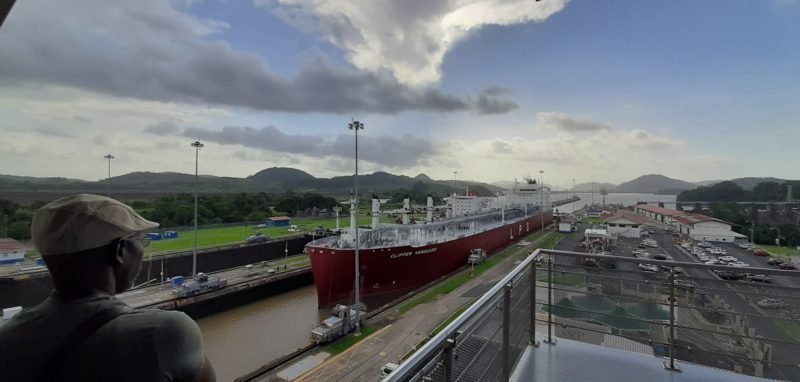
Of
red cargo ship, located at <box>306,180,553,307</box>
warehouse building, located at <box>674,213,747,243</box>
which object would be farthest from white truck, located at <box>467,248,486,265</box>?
warehouse building, located at <box>674,213,747,243</box>

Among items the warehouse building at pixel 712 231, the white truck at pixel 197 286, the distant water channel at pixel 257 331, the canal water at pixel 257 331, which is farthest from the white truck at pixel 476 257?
the warehouse building at pixel 712 231

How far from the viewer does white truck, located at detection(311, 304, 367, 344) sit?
10.6 m

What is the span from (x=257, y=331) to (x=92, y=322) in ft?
49.1

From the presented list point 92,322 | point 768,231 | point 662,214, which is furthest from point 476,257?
point 662,214

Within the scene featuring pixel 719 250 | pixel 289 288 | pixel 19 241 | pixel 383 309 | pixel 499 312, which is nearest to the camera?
pixel 499 312

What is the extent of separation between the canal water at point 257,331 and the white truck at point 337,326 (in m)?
1.89

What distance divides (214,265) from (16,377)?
24218mm

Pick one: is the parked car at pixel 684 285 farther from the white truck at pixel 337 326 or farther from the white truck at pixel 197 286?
the white truck at pixel 197 286

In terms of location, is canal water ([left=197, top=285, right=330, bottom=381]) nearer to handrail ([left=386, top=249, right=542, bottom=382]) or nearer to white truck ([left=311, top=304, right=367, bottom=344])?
white truck ([left=311, top=304, right=367, bottom=344])

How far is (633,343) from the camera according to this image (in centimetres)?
320

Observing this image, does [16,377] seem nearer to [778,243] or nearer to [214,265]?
[214,265]

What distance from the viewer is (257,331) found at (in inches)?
542

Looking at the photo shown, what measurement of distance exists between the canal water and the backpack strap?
10993 mm

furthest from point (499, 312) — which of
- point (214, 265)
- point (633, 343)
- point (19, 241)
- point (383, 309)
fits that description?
point (19, 241)
